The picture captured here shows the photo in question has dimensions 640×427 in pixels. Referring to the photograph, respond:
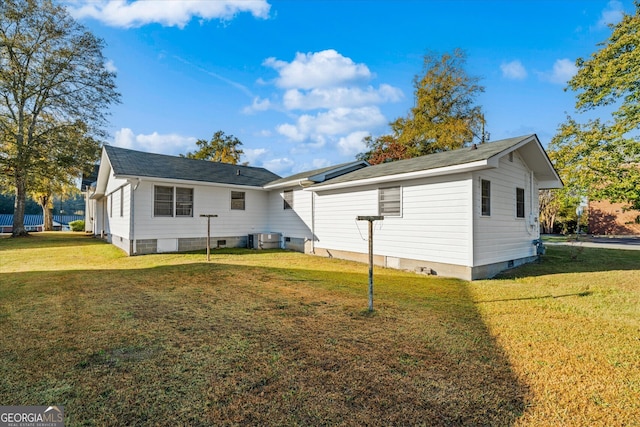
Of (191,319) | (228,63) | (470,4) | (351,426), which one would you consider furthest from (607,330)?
(228,63)

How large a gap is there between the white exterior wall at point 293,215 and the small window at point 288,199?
18 centimetres

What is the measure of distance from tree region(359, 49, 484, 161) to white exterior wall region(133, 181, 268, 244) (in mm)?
15461

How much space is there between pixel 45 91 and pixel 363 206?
21.1m

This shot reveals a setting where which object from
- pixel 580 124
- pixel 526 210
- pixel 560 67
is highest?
pixel 560 67

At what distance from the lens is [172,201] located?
38.7 ft

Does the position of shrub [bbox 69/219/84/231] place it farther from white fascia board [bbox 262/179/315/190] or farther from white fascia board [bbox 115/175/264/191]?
white fascia board [bbox 262/179/315/190]

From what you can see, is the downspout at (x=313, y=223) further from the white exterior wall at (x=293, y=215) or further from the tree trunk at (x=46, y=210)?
the tree trunk at (x=46, y=210)

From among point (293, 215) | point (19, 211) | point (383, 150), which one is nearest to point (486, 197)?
point (293, 215)

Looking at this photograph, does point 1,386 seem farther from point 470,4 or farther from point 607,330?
point 470,4

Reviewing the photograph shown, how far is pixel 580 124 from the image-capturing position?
51.5 ft

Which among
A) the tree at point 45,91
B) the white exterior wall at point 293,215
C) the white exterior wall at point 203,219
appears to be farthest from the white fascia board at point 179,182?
the tree at point 45,91

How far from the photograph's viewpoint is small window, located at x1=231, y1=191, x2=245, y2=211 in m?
13.5

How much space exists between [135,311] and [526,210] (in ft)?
35.4

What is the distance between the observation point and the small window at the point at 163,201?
11.4 meters
